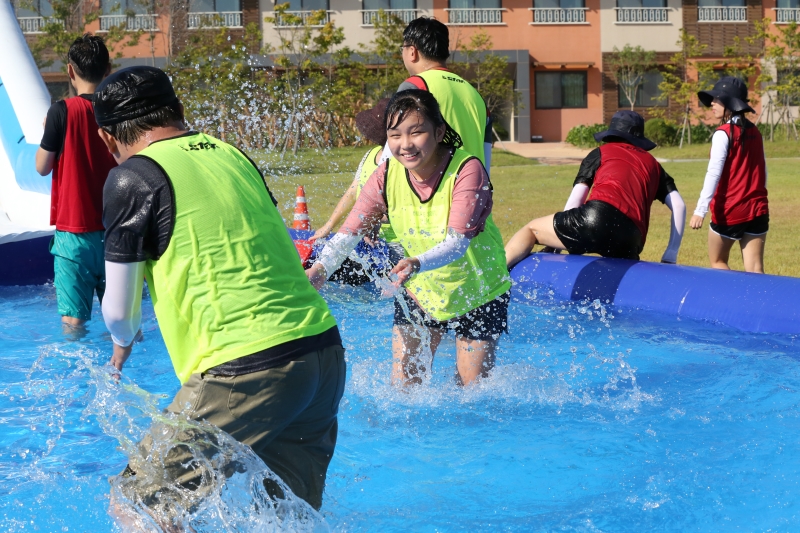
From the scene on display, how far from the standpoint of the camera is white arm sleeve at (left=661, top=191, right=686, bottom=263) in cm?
637

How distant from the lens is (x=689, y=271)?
6.00 meters

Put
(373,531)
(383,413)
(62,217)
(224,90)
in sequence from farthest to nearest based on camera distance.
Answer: (224,90)
(62,217)
(383,413)
(373,531)

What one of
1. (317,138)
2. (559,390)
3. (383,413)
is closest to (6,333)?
(383,413)

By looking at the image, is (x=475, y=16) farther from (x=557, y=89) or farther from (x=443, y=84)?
(x=443, y=84)

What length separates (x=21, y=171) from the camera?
27.2 feet

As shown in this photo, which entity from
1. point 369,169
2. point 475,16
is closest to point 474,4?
point 475,16

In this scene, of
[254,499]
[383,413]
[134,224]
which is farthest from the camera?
[383,413]

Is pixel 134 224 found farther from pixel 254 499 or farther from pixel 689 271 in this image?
pixel 689 271

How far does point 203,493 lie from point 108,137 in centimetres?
100

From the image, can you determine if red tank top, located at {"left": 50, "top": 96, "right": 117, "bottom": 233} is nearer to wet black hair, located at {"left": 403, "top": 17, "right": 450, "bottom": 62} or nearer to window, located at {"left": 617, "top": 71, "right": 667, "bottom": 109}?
wet black hair, located at {"left": 403, "top": 17, "right": 450, "bottom": 62}

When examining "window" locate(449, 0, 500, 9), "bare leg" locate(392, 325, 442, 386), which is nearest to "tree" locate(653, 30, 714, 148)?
"window" locate(449, 0, 500, 9)

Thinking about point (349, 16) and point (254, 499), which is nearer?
point (254, 499)

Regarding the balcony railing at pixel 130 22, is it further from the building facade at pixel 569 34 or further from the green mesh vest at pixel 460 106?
the green mesh vest at pixel 460 106

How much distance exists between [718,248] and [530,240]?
1.43 metres
